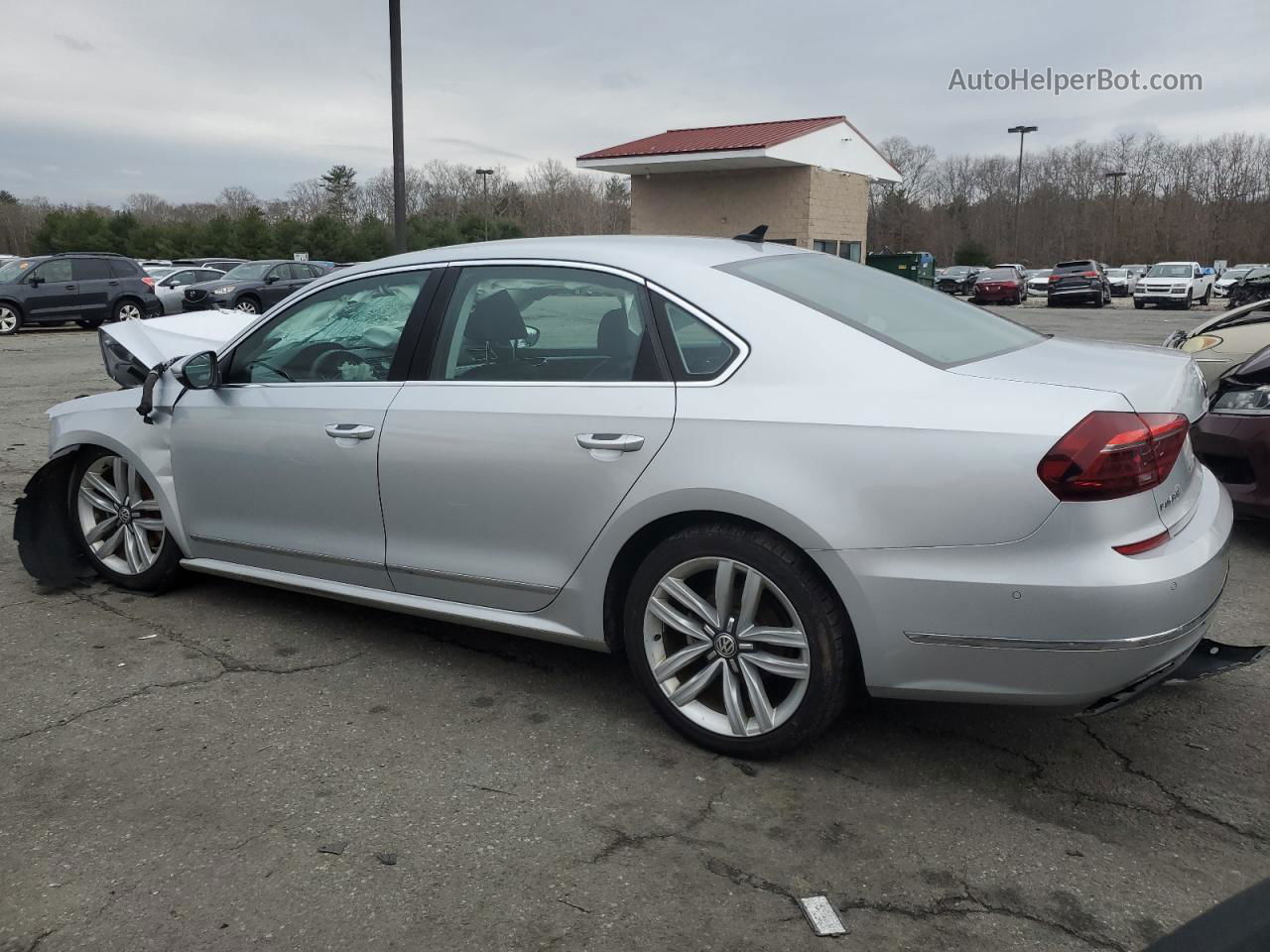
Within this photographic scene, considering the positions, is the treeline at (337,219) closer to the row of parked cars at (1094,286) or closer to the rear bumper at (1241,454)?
the row of parked cars at (1094,286)

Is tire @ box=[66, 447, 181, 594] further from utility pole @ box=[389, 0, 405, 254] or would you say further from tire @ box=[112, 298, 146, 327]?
tire @ box=[112, 298, 146, 327]

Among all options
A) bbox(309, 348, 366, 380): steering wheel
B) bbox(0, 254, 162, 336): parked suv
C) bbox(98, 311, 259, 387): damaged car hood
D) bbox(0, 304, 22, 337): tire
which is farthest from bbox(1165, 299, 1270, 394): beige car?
bbox(0, 304, 22, 337): tire

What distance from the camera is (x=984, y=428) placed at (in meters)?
2.60

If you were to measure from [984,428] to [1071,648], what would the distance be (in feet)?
1.93

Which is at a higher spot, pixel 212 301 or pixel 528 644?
pixel 212 301

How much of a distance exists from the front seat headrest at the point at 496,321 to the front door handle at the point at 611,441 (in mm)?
593

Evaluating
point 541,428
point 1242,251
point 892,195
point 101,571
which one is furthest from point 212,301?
point 1242,251

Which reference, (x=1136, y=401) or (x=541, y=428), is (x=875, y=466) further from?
(x=541, y=428)

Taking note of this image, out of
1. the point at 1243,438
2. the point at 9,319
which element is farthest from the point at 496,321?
the point at 9,319

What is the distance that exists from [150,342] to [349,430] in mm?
2010

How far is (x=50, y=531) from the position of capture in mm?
4691

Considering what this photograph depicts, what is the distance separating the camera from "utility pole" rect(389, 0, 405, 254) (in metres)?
12.1

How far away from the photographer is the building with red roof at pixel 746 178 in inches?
1138

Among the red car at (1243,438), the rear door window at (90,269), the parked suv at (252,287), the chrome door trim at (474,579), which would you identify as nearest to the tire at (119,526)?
the chrome door trim at (474,579)
